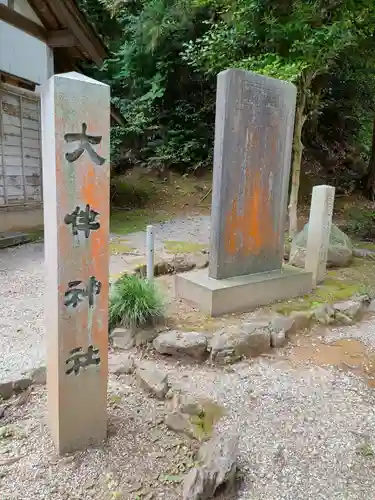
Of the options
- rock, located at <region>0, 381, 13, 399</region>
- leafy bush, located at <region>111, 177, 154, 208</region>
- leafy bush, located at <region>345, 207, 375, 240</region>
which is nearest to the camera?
rock, located at <region>0, 381, 13, 399</region>

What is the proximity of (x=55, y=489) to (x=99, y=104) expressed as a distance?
1.99 meters

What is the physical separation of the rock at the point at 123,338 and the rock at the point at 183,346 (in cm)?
25

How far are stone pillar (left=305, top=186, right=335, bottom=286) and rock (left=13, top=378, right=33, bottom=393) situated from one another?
3.70 meters

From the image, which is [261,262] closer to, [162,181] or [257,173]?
[257,173]

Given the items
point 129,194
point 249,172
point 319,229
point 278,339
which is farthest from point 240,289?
point 129,194

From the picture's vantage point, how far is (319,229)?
5.16 meters

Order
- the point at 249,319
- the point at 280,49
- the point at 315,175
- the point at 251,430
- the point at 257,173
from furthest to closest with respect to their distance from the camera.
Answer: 1. the point at 315,175
2. the point at 280,49
3. the point at 257,173
4. the point at 249,319
5. the point at 251,430

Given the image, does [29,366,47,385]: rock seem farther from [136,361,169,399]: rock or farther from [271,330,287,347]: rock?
[271,330,287,347]: rock

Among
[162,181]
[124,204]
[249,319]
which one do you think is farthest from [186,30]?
[249,319]

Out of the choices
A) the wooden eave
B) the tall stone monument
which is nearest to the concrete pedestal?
the tall stone monument

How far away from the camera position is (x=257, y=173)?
4.52m

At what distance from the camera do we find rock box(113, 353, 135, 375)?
120 inches

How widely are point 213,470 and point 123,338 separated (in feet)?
5.61

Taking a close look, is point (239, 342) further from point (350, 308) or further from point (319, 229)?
point (319, 229)
